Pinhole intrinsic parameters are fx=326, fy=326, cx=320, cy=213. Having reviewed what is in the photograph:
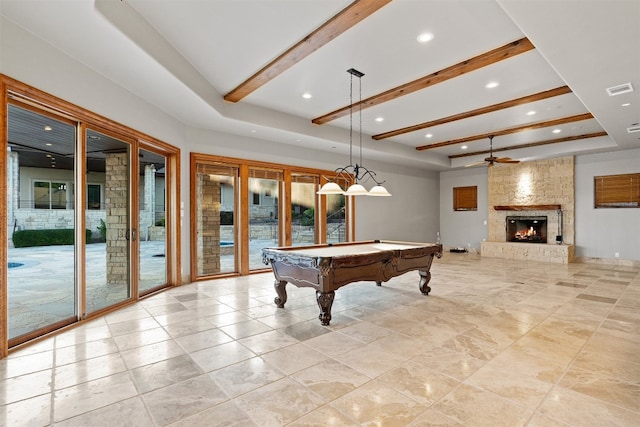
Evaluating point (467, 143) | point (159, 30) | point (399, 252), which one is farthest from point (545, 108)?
point (159, 30)

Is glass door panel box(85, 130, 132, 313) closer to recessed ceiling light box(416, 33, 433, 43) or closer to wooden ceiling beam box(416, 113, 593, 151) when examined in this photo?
recessed ceiling light box(416, 33, 433, 43)

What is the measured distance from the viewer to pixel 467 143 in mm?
8773

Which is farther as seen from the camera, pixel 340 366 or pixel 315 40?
pixel 315 40

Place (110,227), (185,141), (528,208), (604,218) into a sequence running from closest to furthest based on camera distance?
(110,227) → (185,141) → (604,218) → (528,208)

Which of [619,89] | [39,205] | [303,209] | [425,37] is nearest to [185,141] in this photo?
[39,205]

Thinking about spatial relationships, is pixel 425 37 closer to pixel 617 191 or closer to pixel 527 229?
pixel 617 191

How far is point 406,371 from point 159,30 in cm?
421

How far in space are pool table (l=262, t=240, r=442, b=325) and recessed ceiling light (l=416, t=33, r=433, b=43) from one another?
2.58 meters

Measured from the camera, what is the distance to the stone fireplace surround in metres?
9.13

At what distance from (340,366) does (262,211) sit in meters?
4.97

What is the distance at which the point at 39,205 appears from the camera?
380 cm

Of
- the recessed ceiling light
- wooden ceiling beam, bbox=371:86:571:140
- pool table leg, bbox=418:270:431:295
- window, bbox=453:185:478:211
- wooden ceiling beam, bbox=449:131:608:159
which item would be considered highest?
the recessed ceiling light

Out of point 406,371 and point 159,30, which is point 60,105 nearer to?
point 159,30

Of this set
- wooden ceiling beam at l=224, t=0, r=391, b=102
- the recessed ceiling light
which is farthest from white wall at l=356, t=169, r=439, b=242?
the recessed ceiling light
